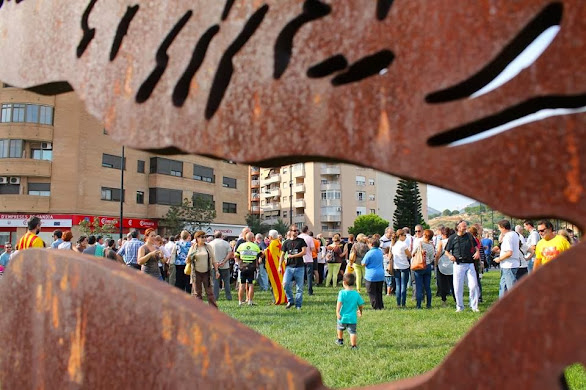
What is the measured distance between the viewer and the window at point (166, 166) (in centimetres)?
3747

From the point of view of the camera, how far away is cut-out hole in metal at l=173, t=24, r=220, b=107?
1761 millimetres

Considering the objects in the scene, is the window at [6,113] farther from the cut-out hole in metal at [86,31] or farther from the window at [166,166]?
the cut-out hole in metal at [86,31]

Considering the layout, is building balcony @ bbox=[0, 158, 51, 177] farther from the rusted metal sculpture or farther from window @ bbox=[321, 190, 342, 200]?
window @ bbox=[321, 190, 342, 200]

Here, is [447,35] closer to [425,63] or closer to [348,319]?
[425,63]

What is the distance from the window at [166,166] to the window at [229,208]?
5.42 metres

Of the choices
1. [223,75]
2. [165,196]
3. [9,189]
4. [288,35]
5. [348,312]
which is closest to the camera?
[288,35]

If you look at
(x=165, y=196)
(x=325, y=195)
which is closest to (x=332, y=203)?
(x=325, y=195)

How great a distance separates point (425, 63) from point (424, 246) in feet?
28.6

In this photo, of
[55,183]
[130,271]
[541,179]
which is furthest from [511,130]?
[55,183]

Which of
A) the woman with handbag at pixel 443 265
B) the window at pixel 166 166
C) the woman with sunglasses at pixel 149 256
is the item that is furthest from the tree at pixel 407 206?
the woman with sunglasses at pixel 149 256

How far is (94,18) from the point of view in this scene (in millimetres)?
2113

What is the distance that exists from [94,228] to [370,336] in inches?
1089

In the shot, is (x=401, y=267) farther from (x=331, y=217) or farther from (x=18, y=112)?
(x=331, y=217)

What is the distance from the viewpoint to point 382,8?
1456 mm
